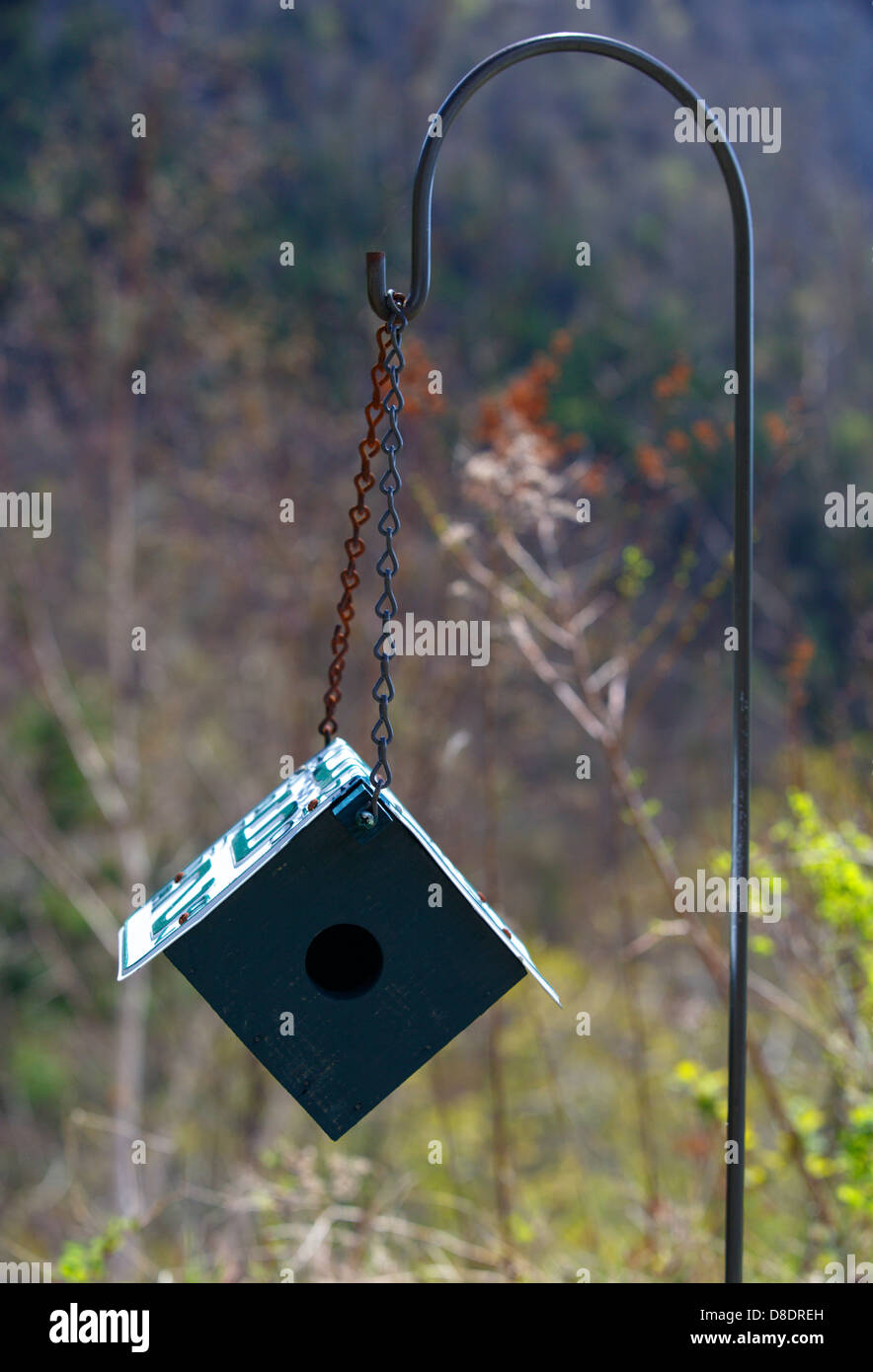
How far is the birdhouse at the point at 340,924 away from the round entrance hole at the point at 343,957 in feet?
0.53

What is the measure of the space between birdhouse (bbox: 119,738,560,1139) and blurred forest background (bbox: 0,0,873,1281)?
1.74 metres

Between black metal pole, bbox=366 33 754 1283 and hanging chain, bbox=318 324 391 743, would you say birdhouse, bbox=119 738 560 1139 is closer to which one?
hanging chain, bbox=318 324 391 743

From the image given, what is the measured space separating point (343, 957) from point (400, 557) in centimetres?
349

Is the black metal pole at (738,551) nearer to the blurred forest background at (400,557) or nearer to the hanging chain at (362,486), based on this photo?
the hanging chain at (362,486)

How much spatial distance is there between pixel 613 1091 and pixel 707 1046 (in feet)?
3.42

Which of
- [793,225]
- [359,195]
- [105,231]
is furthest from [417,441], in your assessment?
[793,225]

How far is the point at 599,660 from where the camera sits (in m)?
5.59

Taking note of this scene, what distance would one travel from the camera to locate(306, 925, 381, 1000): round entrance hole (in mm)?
1768

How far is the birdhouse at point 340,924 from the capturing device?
1.48 meters

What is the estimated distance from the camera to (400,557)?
16.9 ft

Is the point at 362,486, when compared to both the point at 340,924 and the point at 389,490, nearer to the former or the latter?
the point at 389,490

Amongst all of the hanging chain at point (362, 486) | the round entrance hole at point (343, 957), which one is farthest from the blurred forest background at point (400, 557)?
the hanging chain at point (362, 486)

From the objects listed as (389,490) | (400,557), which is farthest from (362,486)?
(400,557)

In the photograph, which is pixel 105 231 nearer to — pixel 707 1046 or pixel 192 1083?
pixel 192 1083
